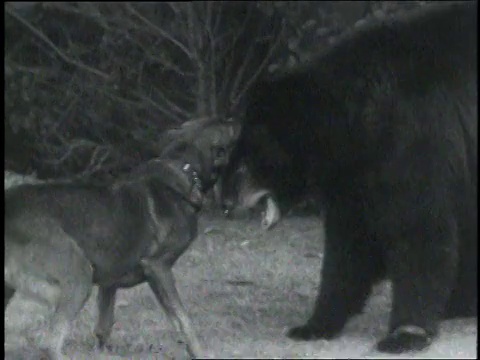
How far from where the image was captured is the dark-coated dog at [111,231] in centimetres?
138

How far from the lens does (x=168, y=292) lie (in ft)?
4.76

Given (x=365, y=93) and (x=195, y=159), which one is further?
(x=365, y=93)

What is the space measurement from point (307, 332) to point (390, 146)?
39 cm

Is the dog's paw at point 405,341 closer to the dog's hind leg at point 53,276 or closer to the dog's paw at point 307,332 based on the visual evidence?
the dog's paw at point 307,332

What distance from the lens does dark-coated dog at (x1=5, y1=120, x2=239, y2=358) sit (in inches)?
54.5

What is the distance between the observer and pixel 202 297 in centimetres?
→ 150

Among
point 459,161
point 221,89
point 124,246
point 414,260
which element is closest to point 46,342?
point 124,246

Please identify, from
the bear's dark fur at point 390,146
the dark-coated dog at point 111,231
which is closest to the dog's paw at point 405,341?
the bear's dark fur at point 390,146

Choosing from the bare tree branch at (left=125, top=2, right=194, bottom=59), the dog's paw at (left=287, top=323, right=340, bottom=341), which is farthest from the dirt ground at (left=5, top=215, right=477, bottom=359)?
the bare tree branch at (left=125, top=2, right=194, bottom=59)

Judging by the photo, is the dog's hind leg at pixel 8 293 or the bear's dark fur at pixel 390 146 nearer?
the dog's hind leg at pixel 8 293

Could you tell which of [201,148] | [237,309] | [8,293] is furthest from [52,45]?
[237,309]

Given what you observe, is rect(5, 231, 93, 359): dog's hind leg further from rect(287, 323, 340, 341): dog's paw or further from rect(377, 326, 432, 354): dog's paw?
rect(377, 326, 432, 354): dog's paw

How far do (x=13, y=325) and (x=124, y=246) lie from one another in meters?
0.25

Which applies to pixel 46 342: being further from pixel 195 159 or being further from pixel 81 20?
pixel 81 20
